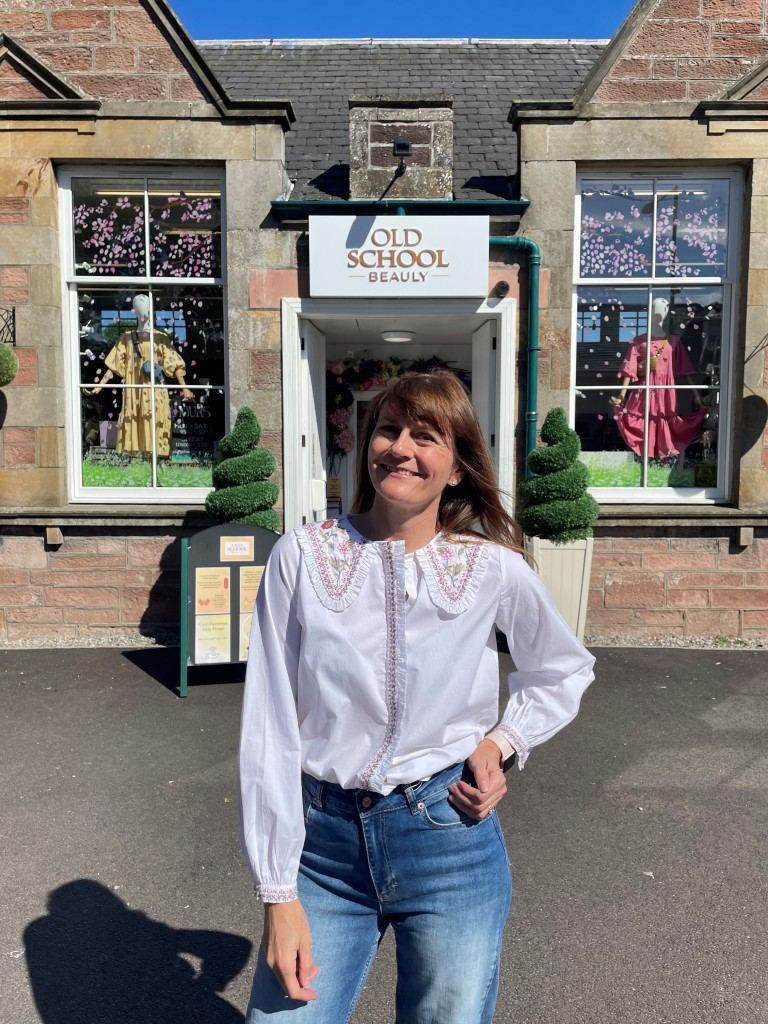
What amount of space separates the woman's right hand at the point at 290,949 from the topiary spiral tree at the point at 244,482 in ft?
15.5

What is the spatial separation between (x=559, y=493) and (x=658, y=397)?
1.51m

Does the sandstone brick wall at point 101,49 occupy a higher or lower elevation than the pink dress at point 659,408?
higher

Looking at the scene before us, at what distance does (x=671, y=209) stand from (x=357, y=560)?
6488mm

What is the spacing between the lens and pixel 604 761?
15.0 ft

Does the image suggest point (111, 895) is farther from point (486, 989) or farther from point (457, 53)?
point (457, 53)

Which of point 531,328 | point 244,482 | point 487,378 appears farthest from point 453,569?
point 487,378

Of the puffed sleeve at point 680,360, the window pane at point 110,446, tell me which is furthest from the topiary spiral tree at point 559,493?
the window pane at point 110,446

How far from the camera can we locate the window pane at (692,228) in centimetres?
705

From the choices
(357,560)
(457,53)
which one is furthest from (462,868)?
(457,53)

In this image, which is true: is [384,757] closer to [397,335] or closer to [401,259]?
[401,259]

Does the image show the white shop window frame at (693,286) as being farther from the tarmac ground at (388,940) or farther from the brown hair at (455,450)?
the brown hair at (455,450)

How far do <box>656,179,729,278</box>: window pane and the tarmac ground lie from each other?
362 cm

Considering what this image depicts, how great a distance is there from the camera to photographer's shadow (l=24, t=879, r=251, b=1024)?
8.53ft

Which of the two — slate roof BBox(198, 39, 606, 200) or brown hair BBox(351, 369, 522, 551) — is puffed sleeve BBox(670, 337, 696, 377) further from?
brown hair BBox(351, 369, 522, 551)
